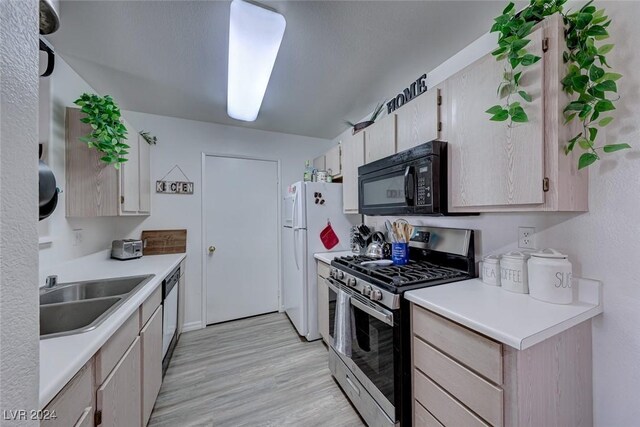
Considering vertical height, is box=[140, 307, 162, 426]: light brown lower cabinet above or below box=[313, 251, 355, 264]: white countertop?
below

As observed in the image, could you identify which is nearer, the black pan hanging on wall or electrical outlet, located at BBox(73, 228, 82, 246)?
the black pan hanging on wall

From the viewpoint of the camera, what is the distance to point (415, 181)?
1.43 meters

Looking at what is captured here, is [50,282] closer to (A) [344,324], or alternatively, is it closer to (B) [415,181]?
(A) [344,324]

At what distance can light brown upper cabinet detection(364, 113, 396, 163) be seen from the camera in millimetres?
1773

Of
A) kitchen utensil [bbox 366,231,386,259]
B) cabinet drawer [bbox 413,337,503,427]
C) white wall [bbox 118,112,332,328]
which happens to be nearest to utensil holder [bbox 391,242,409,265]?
kitchen utensil [bbox 366,231,386,259]

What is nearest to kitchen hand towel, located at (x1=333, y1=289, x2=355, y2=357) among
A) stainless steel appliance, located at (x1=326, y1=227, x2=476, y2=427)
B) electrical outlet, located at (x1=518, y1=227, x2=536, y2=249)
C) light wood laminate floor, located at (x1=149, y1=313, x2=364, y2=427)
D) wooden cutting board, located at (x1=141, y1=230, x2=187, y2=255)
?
stainless steel appliance, located at (x1=326, y1=227, x2=476, y2=427)

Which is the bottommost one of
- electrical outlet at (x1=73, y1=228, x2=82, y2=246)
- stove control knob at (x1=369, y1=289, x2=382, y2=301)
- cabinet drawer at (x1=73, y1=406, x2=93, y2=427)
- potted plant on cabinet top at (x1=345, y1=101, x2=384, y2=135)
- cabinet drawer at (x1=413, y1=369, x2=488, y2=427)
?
cabinet drawer at (x1=413, y1=369, x2=488, y2=427)

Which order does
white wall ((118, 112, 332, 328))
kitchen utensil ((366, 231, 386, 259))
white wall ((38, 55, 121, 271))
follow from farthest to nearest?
white wall ((118, 112, 332, 328)) < kitchen utensil ((366, 231, 386, 259)) < white wall ((38, 55, 121, 271))

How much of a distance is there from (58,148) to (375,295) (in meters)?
2.32

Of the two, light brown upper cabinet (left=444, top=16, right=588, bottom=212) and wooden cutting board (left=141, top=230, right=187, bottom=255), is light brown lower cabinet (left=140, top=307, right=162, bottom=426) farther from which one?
light brown upper cabinet (left=444, top=16, right=588, bottom=212)

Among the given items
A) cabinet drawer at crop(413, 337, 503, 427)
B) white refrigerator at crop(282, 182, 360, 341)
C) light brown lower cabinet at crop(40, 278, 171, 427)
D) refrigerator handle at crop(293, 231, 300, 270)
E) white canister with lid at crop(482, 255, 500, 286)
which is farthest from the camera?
refrigerator handle at crop(293, 231, 300, 270)

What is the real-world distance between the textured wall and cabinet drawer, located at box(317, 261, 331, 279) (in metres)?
1.88

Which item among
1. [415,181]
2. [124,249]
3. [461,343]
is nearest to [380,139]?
[415,181]

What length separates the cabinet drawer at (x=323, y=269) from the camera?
2.21 m
